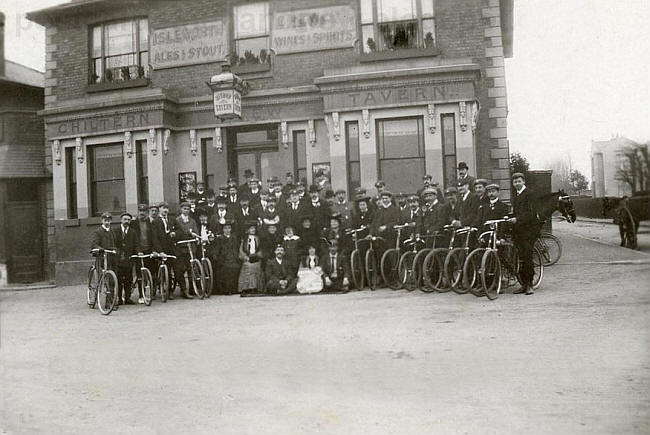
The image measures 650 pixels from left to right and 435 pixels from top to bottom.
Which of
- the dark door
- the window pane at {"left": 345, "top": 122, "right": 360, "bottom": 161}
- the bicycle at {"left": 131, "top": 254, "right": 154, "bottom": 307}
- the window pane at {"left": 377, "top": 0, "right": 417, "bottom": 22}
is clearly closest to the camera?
the bicycle at {"left": 131, "top": 254, "right": 154, "bottom": 307}

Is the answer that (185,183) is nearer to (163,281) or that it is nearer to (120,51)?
(163,281)

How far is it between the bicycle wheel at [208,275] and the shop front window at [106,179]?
10.7 ft

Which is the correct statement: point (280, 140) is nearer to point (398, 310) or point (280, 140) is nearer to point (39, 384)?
point (398, 310)

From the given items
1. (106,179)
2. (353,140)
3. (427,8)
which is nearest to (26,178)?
(106,179)

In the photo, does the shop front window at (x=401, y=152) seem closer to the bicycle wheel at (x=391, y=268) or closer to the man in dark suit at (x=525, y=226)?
the bicycle wheel at (x=391, y=268)

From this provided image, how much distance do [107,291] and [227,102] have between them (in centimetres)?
335

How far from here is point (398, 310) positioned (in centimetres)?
615

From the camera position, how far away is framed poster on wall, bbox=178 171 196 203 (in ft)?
34.4

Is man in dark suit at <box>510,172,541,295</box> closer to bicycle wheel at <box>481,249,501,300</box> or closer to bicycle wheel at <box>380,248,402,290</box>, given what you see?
bicycle wheel at <box>481,249,501,300</box>

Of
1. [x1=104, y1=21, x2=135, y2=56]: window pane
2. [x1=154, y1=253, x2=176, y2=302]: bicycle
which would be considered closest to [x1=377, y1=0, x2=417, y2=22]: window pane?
[x1=104, y1=21, x2=135, y2=56]: window pane

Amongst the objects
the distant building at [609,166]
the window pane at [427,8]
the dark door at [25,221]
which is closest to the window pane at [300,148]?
the window pane at [427,8]

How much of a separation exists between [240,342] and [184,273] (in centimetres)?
376

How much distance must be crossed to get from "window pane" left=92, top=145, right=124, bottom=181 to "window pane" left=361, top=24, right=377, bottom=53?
5261mm

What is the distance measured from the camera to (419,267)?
294 inches
